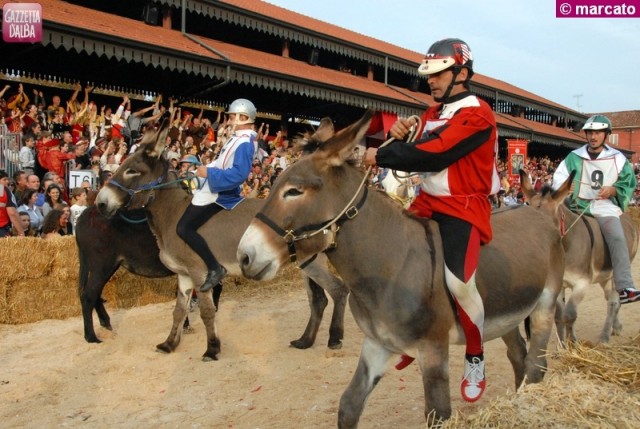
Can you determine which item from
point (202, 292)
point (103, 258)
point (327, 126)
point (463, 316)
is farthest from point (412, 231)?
point (103, 258)

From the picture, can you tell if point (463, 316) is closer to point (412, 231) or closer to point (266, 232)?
point (412, 231)

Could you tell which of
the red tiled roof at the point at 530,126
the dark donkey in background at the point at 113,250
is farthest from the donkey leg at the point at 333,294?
the red tiled roof at the point at 530,126

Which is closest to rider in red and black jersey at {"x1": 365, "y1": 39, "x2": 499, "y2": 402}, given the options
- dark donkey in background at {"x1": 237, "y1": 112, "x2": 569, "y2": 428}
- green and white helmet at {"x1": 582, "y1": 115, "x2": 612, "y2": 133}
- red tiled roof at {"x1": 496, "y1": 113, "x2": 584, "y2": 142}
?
dark donkey in background at {"x1": 237, "y1": 112, "x2": 569, "y2": 428}

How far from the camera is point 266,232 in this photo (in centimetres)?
342

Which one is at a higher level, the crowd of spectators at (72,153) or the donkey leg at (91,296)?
the crowd of spectators at (72,153)

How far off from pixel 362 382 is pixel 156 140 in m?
4.58

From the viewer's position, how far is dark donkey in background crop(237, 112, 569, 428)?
3490 mm

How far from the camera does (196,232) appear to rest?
7.13 meters

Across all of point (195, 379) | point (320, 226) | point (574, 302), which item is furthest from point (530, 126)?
point (320, 226)

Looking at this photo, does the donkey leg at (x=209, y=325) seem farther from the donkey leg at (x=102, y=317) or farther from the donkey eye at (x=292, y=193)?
the donkey eye at (x=292, y=193)

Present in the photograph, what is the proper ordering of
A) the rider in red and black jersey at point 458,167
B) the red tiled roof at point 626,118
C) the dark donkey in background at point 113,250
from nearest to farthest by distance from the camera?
the rider in red and black jersey at point 458,167 < the dark donkey in background at point 113,250 < the red tiled roof at point 626,118

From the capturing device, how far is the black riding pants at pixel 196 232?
706 centimetres

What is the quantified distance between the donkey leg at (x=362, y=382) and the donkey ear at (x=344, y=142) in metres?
1.19

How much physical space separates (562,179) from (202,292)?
467cm
